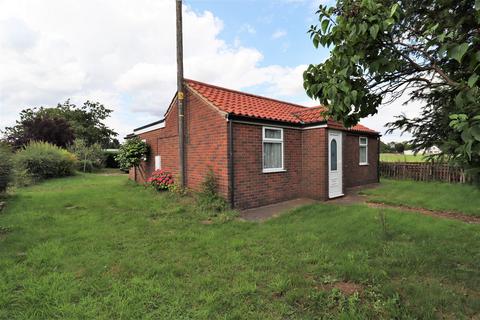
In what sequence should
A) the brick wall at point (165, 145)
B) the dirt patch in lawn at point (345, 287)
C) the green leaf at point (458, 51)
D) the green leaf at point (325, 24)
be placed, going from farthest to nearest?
the brick wall at point (165, 145) → the dirt patch in lawn at point (345, 287) → the green leaf at point (325, 24) → the green leaf at point (458, 51)

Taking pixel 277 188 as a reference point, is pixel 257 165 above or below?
above

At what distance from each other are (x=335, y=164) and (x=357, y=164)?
3549 mm

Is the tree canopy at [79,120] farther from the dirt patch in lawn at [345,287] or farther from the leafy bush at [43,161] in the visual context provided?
the dirt patch in lawn at [345,287]

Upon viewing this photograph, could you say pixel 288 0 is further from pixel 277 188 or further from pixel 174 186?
pixel 174 186

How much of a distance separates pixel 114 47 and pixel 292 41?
7391 mm

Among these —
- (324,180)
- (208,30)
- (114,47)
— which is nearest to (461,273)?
(324,180)

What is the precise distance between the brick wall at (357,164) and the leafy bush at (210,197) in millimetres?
5891

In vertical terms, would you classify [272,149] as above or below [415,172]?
above

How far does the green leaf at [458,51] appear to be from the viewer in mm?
1625

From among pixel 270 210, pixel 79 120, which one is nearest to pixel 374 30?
pixel 270 210

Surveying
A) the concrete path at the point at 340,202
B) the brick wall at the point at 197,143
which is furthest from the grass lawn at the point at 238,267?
the brick wall at the point at 197,143

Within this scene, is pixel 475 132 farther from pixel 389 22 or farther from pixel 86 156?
pixel 86 156

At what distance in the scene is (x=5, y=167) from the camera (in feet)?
29.6

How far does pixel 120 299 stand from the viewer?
2881 millimetres
